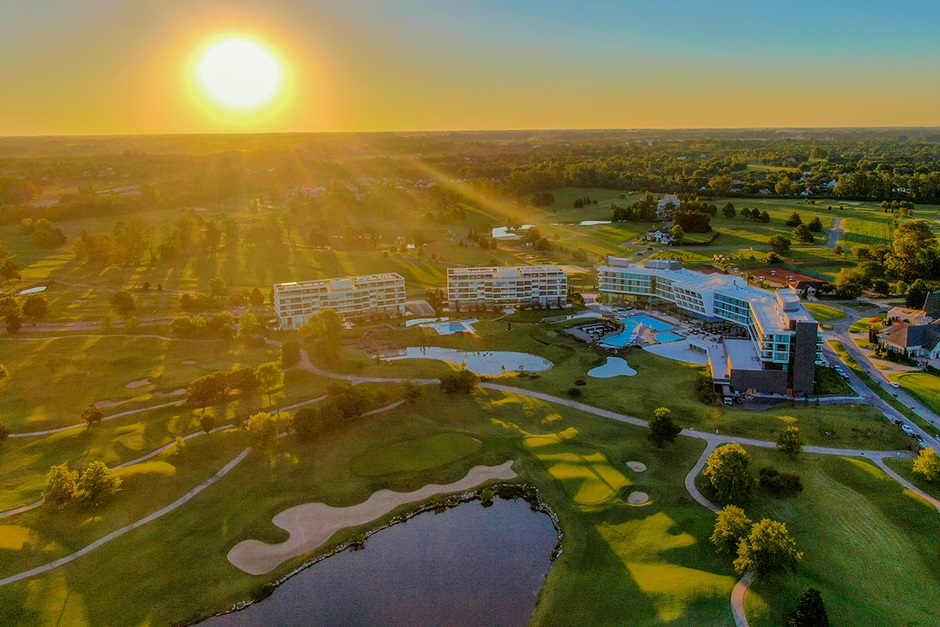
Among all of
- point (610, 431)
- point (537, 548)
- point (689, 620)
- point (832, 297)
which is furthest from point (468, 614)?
point (832, 297)

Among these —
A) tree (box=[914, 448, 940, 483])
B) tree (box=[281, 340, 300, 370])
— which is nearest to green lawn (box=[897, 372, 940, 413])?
tree (box=[914, 448, 940, 483])

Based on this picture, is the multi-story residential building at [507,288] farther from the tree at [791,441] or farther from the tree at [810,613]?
the tree at [810,613]

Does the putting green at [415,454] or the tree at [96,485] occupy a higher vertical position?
the tree at [96,485]

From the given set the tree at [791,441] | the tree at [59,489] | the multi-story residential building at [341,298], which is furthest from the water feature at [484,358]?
the tree at [59,489]

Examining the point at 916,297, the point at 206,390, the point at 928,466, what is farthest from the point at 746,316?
the point at 206,390

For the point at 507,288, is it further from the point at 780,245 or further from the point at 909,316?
the point at 780,245

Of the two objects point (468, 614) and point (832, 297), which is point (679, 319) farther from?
point (468, 614)
